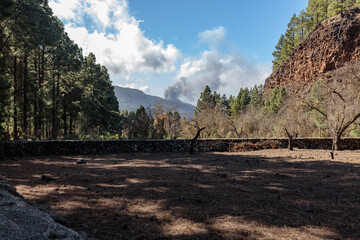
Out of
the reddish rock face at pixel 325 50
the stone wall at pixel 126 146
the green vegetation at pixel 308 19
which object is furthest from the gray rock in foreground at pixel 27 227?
the green vegetation at pixel 308 19

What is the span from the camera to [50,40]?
20.4 m

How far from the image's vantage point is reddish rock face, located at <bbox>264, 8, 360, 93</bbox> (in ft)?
134

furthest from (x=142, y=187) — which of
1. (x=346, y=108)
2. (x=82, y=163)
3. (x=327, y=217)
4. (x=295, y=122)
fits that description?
(x=295, y=122)

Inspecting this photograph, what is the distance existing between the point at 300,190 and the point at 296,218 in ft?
7.08

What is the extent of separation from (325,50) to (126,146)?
4822 cm

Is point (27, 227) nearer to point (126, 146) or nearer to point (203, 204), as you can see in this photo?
point (203, 204)

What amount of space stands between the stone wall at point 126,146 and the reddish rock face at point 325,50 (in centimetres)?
2969

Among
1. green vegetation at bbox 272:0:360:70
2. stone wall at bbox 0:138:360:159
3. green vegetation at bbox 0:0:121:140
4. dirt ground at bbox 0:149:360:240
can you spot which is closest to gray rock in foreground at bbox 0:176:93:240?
dirt ground at bbox 0:149:360:240

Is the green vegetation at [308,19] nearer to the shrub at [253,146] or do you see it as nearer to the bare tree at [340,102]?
the bare tree at [340,102]

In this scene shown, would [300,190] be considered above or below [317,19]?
below

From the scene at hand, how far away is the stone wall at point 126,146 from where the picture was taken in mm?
11553

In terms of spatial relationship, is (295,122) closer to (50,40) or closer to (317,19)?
(50,40)

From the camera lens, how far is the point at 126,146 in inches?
595

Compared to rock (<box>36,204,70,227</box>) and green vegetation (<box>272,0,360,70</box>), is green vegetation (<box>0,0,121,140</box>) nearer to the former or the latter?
rock (<box>36,204,70,227</box>)
